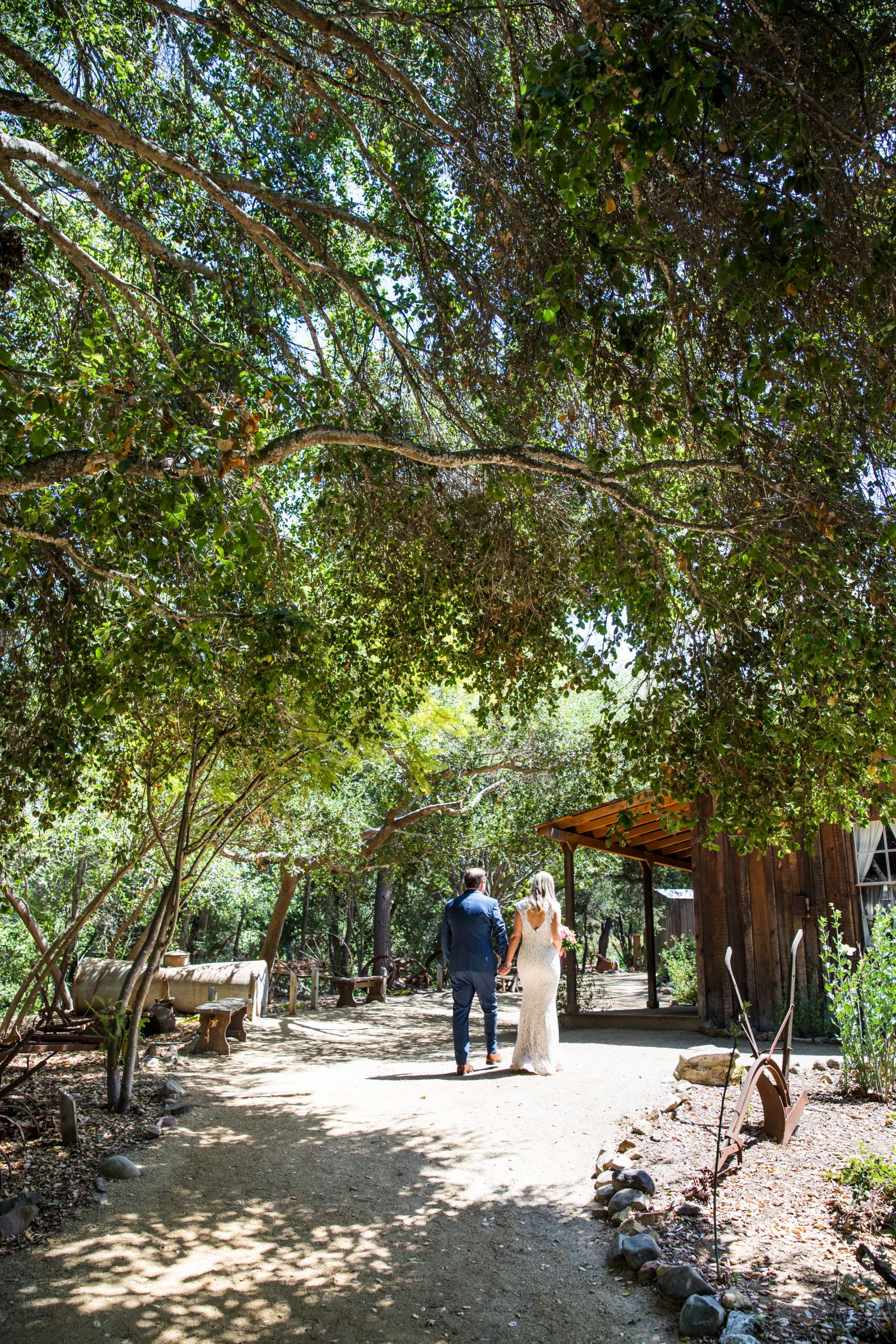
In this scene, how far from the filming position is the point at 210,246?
778 centimetres

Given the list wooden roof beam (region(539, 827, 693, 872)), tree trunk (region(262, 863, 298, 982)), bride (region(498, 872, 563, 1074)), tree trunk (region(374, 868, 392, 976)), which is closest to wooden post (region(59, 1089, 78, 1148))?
bride (region(498, 872, 563, 1074))

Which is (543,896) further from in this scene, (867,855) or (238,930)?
(238,930)

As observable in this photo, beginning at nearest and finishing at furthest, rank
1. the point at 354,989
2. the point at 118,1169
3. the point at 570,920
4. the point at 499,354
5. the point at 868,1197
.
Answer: the point at 868,1197
the point at 118,1169
the point at 499,354
the point at 570,920
the point at 354,989

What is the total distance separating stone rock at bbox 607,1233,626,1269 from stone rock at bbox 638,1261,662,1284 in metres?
0.17

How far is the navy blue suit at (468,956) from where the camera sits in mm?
8438

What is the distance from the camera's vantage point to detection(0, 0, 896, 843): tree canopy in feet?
12.8

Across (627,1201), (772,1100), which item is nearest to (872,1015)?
(772,1100)

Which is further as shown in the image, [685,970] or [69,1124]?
[685,970]

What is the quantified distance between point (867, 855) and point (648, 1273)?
300 inches

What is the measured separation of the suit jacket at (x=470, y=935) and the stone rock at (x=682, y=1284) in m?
4.72

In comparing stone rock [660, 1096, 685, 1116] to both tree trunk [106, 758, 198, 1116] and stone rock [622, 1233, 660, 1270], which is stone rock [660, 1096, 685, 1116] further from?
tree trunk [106, 758, 198, 1116]

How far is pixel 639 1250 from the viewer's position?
3.98 m

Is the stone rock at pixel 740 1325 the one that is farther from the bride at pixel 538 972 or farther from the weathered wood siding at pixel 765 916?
the weathered wood siding at pixel 765 916

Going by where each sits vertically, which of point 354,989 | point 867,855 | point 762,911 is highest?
point 867,855
